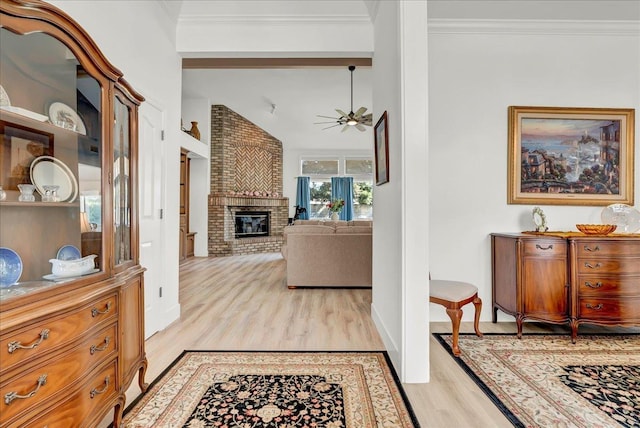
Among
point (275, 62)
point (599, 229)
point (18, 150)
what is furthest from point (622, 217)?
point (18, 150)

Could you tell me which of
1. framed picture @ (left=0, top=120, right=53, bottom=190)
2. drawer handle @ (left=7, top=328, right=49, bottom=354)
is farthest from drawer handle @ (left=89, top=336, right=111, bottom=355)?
framed picture @ (left=0, top=120, right=53, bottom=190)

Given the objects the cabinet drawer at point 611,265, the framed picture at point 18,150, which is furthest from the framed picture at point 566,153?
the framed picture at point 18,150

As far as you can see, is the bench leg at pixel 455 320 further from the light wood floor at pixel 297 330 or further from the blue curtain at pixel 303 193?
Answer: the blue curtain at pixel 303 193

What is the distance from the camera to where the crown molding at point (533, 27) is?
120 inches

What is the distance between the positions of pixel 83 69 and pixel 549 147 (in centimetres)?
372

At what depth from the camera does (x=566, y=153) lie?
3.06m

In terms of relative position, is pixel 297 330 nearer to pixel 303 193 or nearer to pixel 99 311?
pixel 99 311

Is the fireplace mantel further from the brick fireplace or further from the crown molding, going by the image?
the crown molding

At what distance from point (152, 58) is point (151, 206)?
1.28m

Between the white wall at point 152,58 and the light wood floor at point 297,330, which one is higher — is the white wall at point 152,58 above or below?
above

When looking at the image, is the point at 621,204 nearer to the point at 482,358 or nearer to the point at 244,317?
the point at 482,358

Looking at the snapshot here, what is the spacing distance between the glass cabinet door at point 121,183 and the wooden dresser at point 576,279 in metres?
2.91

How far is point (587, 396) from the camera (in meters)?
1.83

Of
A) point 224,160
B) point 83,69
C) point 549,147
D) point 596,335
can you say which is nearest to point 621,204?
point 549,147
